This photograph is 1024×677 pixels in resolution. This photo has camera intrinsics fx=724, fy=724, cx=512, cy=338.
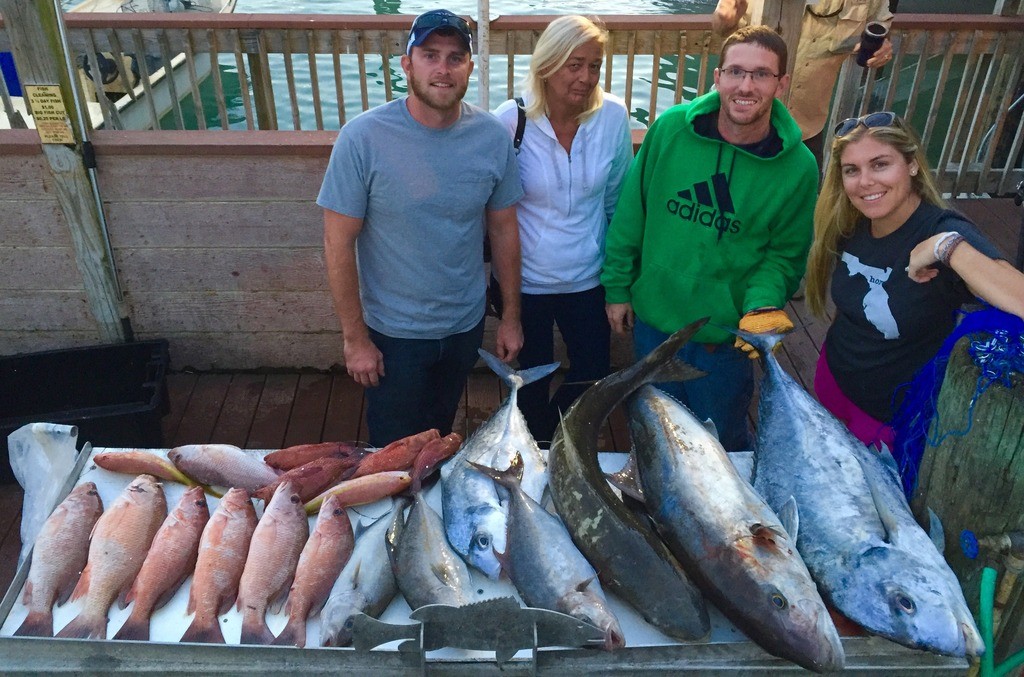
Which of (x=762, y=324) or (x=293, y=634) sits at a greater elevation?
(x=762, y=324)

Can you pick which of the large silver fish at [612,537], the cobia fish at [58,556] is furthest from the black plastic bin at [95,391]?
the large silver fish at [612,537]

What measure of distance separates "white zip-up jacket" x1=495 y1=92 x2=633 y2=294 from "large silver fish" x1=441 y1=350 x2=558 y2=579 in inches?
25.9

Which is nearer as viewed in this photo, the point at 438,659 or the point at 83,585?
the point at 438,659

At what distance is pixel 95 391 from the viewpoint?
3.58 m

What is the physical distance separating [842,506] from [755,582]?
1.14 feet

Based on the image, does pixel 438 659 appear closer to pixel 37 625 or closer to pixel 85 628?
pixel 85 628

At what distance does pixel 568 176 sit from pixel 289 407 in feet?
6.82

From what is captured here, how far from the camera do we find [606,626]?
1.52m

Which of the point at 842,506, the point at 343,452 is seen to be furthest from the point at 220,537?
the point at 842,506

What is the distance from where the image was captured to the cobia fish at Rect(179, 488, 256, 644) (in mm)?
1619

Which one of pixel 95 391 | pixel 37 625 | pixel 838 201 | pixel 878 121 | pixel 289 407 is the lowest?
pixel 289 407

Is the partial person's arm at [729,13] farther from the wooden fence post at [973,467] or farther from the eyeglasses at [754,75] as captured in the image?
the wooden fence post at [973,467]

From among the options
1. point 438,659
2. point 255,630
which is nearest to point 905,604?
point 438,659

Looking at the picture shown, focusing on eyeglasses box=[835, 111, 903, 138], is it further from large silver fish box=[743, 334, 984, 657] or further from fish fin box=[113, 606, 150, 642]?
fish fin box=[113, 606, 150, 642]
